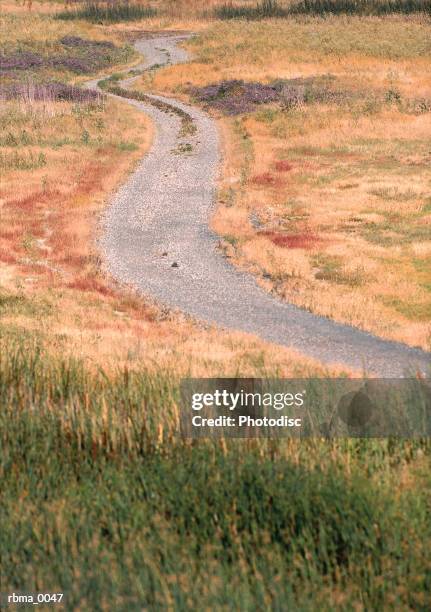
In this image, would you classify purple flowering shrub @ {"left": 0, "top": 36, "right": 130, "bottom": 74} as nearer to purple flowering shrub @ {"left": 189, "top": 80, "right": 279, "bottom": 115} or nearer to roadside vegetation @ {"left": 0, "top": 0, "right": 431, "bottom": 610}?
roadside vegetation @ {"left": 0, "top": 0, "right": 431, "bottom": 610}

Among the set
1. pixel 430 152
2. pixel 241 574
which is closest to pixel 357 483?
pixel 241 574

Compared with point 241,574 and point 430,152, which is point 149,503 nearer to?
point 241,574

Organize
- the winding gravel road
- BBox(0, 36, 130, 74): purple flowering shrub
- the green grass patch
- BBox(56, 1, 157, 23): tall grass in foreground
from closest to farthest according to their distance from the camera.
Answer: the winding gravel road
BBox(0, 36, 130, 74): purple flowering shrub
the green grass patch
BBox(56, 1, 157, 23): tall grass in foreground

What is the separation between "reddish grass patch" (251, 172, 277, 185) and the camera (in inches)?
1503

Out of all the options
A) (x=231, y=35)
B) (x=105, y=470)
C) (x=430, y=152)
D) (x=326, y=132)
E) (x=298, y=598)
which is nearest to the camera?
(x=298, y=598)

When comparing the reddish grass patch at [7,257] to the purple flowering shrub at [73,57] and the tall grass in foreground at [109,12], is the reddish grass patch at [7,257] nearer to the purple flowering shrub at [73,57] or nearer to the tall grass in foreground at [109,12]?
the purple flowering shrub at [73,57]

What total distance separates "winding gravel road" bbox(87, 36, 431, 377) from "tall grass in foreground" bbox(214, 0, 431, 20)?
5424 centimetres

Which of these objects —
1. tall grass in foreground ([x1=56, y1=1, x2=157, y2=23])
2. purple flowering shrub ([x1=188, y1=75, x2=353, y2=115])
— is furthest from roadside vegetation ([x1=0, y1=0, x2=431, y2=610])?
tall grass in foreground ([x1=56, y1=1, x2=157, y2=23])

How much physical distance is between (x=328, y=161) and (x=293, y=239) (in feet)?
45.7

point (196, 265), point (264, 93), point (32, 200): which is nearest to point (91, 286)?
point (196, 265)

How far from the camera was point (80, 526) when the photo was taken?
7.20m

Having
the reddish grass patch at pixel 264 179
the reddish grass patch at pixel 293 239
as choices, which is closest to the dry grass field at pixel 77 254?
the reddish grass patch at pixel 264 179

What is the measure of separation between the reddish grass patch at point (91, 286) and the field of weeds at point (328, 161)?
417cm

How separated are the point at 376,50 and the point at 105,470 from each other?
225 feet
